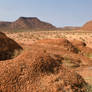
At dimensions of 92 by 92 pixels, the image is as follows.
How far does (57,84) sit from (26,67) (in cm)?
78

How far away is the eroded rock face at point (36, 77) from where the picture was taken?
392 cm

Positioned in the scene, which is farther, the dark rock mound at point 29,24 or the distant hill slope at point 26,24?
the dark rock mound at point 29,24

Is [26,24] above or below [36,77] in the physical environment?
below

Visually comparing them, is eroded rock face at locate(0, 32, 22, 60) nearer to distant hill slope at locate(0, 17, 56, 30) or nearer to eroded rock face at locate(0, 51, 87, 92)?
eroded rock face at locate(0, 51, 87, 92)

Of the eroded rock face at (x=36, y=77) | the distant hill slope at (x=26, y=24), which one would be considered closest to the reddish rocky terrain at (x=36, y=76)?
the eroded rock face at (x=36, y=77)

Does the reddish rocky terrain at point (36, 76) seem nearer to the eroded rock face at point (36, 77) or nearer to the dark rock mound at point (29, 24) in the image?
the eroded rock face at point (36, 77)

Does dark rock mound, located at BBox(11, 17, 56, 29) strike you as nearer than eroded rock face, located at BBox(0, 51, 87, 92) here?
No

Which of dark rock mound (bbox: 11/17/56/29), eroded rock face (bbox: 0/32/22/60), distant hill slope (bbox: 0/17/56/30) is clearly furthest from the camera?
dark rock mound (bbox: 11/17/56/29)

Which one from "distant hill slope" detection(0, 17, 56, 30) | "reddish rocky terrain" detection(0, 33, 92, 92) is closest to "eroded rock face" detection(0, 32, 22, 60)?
"reddish rocky terrain" detection(0, 33, 92, 92)

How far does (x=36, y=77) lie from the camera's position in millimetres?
4180

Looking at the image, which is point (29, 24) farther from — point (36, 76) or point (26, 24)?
point (36, 76)

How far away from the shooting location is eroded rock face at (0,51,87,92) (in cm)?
392

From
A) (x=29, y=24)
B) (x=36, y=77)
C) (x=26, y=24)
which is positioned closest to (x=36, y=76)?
(x=36, y=77)

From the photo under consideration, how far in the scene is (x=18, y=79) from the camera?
4008mm
